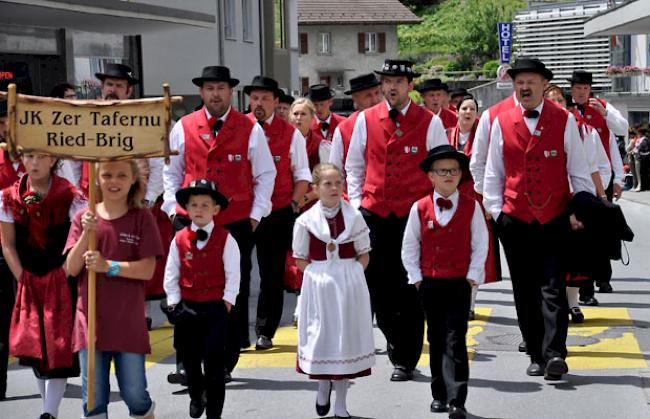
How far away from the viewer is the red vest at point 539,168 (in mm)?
8500

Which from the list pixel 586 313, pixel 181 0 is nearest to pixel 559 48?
pixel 181 0

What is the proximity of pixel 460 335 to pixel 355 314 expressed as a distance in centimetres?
64

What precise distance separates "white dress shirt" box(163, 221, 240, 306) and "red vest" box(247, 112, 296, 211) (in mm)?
2849

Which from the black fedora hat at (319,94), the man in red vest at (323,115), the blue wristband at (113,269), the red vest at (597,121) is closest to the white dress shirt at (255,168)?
the blue wristband at (113,269)

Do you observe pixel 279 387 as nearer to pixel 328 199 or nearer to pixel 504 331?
pixel 328 199

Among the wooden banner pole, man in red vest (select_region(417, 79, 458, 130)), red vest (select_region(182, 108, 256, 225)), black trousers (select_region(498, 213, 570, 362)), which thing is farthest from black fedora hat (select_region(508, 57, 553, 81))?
man in red vest (select_region(417, 79, 458, 130))

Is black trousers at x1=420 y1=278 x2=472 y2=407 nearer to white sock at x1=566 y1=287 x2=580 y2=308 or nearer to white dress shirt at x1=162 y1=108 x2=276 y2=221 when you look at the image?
white dress shirt at x1=162 y1=108 x2=276 y2=221

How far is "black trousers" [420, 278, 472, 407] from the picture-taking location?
7.31 m

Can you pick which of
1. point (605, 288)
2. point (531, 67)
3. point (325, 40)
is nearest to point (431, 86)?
point (605, 288)

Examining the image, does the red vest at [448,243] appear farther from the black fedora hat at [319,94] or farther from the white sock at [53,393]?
the black fedora hat at [319,94]

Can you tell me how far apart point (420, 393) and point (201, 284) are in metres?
1.76

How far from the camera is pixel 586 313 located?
1121cm

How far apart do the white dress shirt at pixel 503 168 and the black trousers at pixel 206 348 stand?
92.5 inches

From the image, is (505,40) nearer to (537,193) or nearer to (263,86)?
(263,86)
